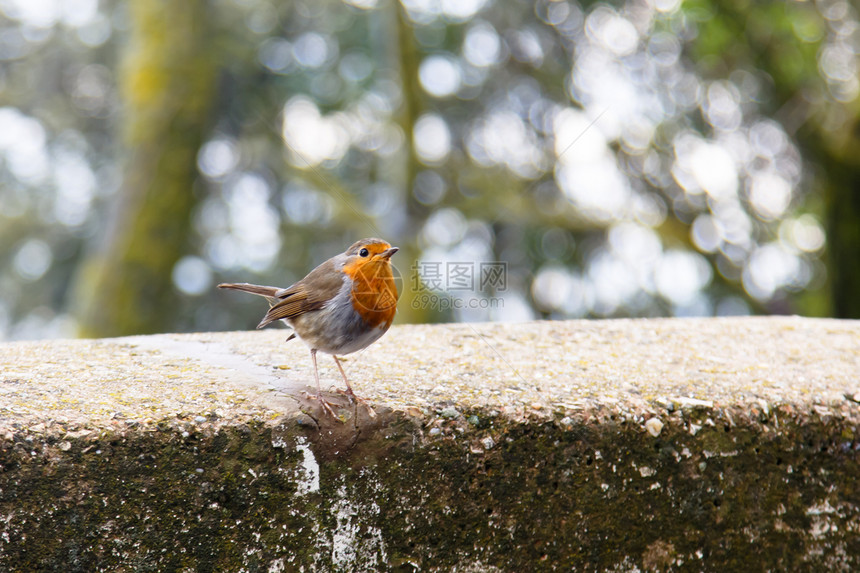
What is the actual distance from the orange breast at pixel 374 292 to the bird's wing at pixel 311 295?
0.06m

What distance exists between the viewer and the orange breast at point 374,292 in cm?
201

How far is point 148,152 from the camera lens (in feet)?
20.8

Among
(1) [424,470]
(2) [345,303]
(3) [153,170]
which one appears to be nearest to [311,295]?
(2) [345,303]

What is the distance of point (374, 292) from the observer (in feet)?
6.73

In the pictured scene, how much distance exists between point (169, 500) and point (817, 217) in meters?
7.88

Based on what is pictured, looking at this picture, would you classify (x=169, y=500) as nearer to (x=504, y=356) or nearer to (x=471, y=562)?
(x=471, y=562)

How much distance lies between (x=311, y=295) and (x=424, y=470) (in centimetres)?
77

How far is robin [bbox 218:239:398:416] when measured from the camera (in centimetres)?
201

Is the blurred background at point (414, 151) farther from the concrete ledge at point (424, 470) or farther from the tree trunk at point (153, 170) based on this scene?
the concrete ledge at point (424, 470)

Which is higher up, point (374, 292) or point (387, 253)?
point (387, 253)

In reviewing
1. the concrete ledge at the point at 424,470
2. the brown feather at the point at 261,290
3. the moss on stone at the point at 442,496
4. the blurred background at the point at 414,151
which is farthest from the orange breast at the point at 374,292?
the blurred background at the point at 414,151

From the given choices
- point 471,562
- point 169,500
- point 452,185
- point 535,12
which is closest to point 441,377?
point 471,562

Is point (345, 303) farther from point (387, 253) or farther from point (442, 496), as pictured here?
point (442, 496)

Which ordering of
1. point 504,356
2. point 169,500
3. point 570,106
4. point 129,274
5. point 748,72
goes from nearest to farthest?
point 169,500 → point 504,356 → point 129,274 → point 748,72 → point 570,106
